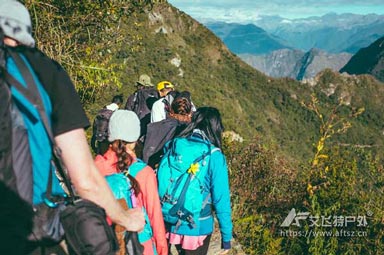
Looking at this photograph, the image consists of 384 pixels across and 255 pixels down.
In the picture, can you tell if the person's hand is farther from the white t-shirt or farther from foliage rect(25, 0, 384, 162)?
foliage rect(25, 0, 384, 162)

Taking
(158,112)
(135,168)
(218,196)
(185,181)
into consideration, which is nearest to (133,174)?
(135,168)

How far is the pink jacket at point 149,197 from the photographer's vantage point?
2.89 m

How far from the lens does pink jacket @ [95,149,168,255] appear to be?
114 inches

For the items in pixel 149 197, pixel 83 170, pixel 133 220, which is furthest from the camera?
pixel 149 197

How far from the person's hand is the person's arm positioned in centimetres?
18

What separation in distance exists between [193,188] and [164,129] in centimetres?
120

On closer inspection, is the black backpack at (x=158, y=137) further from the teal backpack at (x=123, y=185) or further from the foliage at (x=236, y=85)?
the foliage at (x=236, y=85)

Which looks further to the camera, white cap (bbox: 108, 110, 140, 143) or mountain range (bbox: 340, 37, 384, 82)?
mountain range (bbox: 340, 37, 384, 82)

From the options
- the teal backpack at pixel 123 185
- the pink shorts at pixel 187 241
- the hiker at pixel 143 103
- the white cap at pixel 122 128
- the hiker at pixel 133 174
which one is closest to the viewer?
the teal backpack at pixel 123 185

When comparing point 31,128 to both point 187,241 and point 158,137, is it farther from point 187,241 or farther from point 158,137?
point 158,137

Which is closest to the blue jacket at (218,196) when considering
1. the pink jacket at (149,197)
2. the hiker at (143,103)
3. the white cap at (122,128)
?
the pink jacket at (149,197)

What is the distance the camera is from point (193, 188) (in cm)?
358

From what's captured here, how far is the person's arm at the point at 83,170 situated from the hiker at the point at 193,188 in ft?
5.70

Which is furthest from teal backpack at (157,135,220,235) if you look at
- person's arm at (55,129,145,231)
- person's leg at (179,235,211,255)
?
person's arm at (55,129,145,231)
